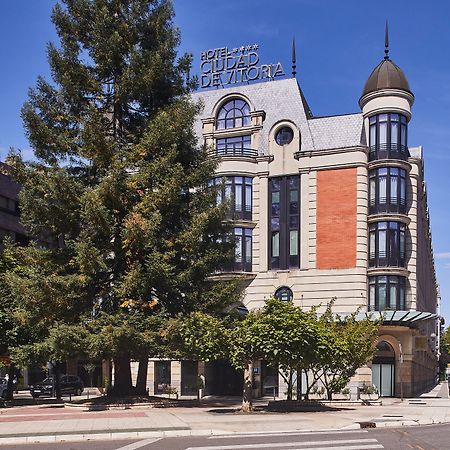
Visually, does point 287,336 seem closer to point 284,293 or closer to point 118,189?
point 118,189

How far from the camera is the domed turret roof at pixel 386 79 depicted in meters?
44.7

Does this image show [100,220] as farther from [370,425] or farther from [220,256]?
[370,425]

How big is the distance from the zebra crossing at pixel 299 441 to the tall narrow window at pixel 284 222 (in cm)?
2431

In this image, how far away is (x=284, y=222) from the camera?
45594 millimetres

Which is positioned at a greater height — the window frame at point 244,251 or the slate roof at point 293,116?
the slate roof at point 293,116

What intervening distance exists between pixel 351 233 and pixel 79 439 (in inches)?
1092

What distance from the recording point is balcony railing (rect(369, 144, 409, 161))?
44.2 meters

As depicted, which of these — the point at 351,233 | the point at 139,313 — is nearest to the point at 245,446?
the point at 139,313

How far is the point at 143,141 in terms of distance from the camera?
1244 inches

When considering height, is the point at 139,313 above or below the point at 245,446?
above

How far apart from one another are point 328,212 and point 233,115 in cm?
995

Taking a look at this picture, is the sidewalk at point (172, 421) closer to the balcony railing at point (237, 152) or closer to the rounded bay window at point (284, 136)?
the balcony railing at point (237, 152)

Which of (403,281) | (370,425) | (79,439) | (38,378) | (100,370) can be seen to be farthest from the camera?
(38,378)

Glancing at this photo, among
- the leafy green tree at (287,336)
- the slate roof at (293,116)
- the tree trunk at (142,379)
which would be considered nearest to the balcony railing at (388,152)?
the slate roof at (293,116)
